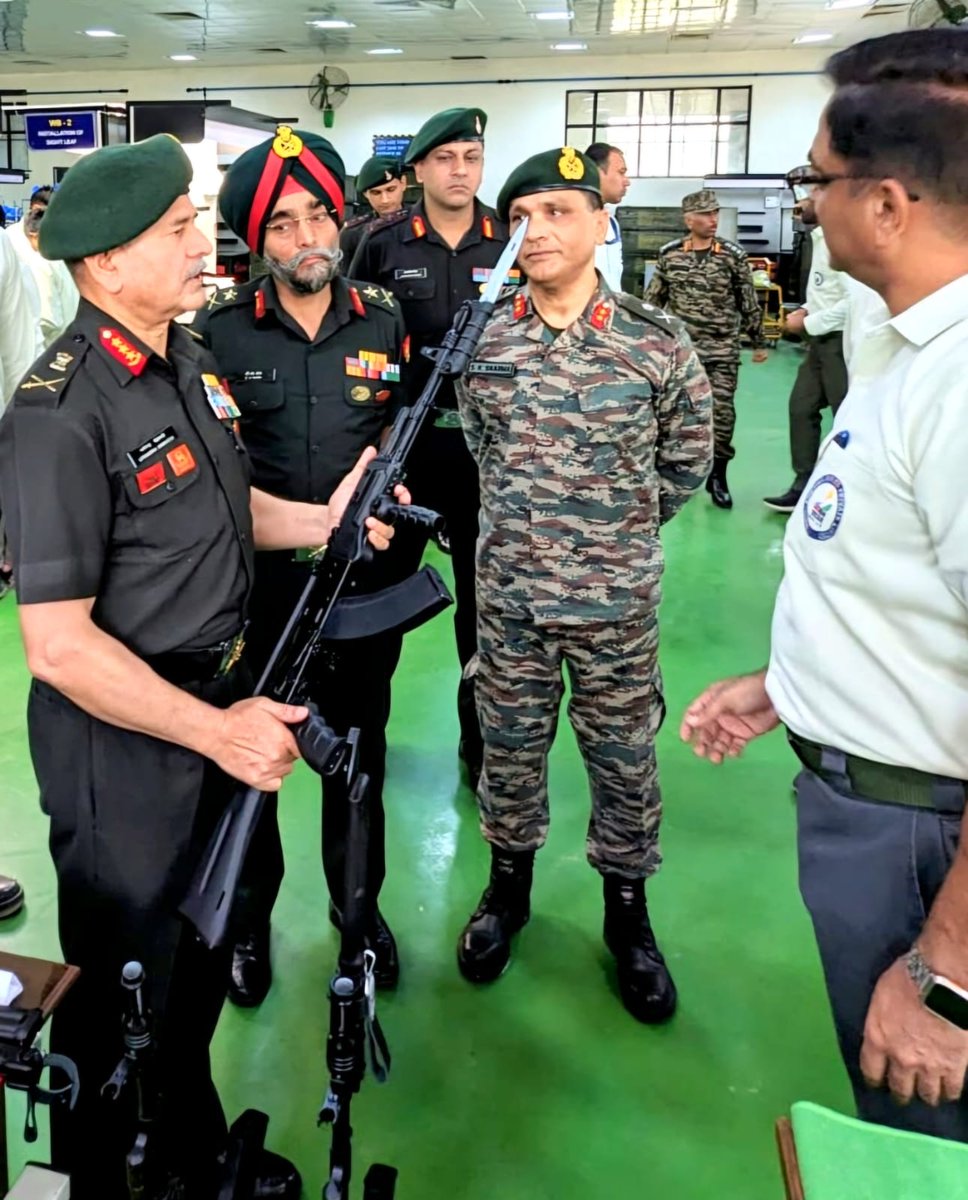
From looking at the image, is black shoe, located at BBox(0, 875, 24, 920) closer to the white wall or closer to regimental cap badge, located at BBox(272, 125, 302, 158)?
regimental cap badge, located at BBox(272, 125, 302, 158)

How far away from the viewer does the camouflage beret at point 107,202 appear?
1.30 meters

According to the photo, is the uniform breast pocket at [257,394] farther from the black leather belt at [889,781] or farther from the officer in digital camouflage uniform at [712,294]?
the officer in digital camouflage uniform at [712,294]

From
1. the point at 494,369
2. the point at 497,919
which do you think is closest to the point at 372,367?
the point at 494,369

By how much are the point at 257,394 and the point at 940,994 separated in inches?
60.3

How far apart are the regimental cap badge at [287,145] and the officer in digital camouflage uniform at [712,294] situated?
3.88 meters

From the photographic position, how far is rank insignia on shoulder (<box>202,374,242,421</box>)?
147cm

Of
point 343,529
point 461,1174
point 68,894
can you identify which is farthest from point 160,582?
point 461,1174

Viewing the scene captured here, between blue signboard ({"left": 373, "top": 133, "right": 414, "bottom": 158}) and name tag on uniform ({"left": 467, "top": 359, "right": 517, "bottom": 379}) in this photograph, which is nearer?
name tag on uniform ({"left": 467, "top": 359, "right": 517, "bottom": 379})

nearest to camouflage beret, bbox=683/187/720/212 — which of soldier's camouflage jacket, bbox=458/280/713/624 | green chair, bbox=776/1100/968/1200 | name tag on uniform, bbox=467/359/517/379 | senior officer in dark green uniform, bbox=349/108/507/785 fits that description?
senior officer in dark green uniform, bbox=349/108/507/785

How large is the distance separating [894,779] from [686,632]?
2997 mm

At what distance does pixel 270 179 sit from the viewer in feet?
6.13

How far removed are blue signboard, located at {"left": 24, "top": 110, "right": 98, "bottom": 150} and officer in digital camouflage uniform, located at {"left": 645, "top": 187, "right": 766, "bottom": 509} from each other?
22.4 feet

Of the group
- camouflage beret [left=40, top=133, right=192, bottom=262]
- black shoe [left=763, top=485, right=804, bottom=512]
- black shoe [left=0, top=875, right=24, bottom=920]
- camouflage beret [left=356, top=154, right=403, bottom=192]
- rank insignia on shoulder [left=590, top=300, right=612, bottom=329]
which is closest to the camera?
camouflage beret [left=40, top=133, right=192, bottom=262]

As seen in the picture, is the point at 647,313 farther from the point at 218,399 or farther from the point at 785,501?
the point at 785,501
